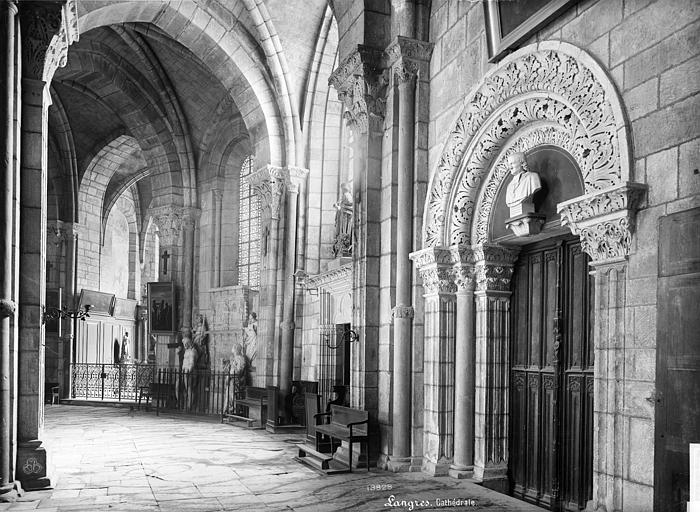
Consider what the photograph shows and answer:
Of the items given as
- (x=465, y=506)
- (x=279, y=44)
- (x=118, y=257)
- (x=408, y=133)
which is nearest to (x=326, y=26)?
(x=279, y=44)

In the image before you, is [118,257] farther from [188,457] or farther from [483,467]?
[483,467]

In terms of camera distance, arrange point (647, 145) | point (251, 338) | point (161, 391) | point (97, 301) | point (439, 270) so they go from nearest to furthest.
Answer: point (647, 145), point (439, 270), point (251, 338), point (161, 391), point (97, 301)

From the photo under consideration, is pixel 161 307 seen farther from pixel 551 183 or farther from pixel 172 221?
pixel 551 183

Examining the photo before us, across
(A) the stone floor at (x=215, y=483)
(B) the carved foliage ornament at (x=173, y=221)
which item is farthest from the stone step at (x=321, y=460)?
(B) the carved foliage ornament at (x=173, y=221)

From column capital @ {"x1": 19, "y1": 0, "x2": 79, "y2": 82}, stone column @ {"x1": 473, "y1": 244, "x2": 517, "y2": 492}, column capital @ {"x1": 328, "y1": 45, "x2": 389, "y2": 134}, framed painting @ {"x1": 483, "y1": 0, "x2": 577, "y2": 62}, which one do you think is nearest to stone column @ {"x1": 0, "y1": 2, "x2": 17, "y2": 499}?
column capital @ {"x1": 19, "y1": 0, "x2": 79, "y2": 82}

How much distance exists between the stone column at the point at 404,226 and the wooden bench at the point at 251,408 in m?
5.42

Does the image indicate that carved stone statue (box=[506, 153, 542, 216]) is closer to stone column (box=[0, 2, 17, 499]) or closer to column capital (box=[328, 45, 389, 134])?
column capital (box=[328, 45, 389, 134])

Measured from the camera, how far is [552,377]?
6859 mm

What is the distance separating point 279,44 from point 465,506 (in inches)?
370

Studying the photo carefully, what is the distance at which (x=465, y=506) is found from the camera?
646cm

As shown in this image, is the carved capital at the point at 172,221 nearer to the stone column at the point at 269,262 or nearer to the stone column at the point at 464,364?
the stone column at the point at 269,262

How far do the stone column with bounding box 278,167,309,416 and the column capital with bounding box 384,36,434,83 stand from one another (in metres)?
5.37

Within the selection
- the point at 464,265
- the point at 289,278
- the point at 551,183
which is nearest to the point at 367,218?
the point at 464,265

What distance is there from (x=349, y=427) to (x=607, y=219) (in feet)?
14.2
